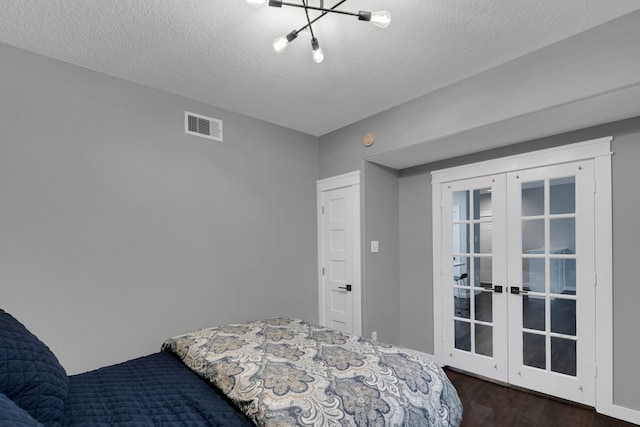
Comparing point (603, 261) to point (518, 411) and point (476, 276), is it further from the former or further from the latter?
point (518, 411)

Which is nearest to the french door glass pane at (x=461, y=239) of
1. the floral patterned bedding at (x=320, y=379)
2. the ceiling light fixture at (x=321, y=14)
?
the floral patterned bedding at (x=320, y=379)

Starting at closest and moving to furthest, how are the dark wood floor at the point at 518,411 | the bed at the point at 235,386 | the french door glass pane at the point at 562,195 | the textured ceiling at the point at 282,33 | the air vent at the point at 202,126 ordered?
the bed at the point at 235,386, the textured ceiling at the point at 282,33, the dark wood floor at the point at 518,411, the french door glass pane at the point at 562,195, the air vent at the point at 202,126

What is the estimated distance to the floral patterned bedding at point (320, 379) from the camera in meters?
1.22

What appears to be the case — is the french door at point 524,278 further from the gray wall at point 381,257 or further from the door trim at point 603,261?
the gray wall at point 381,257

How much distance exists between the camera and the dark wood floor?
2291 millimetres

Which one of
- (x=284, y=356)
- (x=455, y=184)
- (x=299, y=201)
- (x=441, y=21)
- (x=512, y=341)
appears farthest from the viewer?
(x=299, y=201)

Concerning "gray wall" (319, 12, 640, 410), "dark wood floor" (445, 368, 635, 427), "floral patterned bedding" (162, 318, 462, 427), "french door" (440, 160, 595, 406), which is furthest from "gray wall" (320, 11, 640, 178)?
"dark wood floor" (445, 368, 635, 427)

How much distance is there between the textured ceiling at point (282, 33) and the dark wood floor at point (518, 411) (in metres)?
2.75

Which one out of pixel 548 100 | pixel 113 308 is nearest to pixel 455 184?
pixel 548 100

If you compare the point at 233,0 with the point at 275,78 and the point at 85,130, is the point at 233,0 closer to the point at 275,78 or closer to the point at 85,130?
the point at 275,78

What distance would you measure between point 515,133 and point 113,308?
11.9 feet

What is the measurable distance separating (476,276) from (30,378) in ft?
11.0

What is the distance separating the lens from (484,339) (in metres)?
3.09

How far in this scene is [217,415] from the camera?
1231 millimetres
